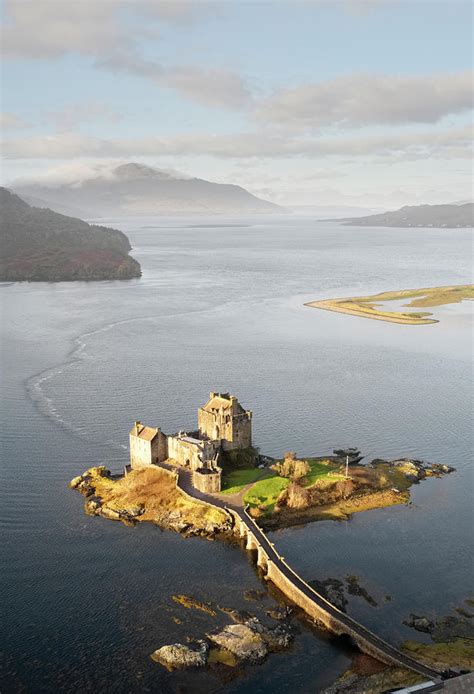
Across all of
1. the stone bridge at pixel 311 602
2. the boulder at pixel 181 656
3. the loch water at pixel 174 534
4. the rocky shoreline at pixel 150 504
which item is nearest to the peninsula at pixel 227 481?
the rocky shoreline at pixel 150 504

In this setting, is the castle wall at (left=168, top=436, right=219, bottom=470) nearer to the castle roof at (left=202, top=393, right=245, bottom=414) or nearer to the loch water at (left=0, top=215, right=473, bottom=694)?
the castle roof at (left=202, top=393, right=245, bottom=414)

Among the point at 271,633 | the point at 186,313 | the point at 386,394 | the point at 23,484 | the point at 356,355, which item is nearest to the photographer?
the point at 271,633

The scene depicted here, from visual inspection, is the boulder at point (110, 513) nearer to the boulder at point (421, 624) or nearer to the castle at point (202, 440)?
the castle at point (202, 440)

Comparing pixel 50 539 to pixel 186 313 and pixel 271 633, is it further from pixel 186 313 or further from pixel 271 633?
pixel 186 313

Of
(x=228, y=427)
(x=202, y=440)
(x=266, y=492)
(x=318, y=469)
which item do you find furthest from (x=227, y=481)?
(x=318, y=469)

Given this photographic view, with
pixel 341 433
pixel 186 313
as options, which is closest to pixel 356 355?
pixel 341 433

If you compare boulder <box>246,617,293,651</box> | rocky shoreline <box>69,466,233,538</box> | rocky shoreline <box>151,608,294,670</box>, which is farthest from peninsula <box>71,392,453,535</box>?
rocky shoreline <box>151,608,294,670</box>

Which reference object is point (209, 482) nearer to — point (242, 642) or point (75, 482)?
point (75, 482)
